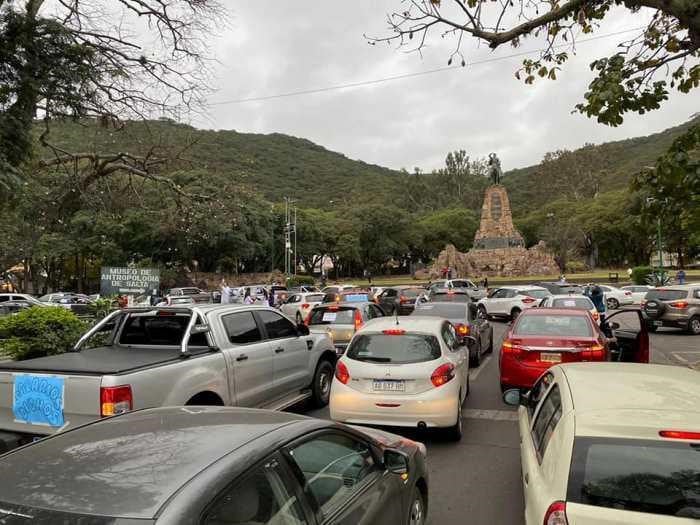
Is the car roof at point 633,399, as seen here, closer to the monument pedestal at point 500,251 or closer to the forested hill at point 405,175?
the forested hill at point 405,175

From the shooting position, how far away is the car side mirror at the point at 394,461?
3.25 meters

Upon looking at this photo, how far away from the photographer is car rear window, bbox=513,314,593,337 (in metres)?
8.17

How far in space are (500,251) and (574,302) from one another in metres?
45.1

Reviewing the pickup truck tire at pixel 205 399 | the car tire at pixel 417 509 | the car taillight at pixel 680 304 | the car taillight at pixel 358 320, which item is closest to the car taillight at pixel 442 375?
the car tire at pixel 417 509

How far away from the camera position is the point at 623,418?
2807 mm

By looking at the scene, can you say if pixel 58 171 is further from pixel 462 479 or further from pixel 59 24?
pixel 462 479

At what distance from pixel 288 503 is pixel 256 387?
4.47 metres

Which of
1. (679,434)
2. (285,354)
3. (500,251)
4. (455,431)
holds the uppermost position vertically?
(500,251)

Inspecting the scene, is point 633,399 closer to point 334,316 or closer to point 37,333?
point 334,316

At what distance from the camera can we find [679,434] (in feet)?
8.57

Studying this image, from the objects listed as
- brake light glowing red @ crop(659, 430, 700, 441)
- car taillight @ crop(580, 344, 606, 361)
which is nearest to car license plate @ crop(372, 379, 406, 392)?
car taillight @ crop(580, 344, 606, 361)

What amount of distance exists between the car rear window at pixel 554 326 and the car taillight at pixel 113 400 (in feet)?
19.4

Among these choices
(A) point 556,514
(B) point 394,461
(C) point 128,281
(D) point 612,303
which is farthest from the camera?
(D) point 612,303

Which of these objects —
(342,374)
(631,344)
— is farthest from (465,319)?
(342,374)
